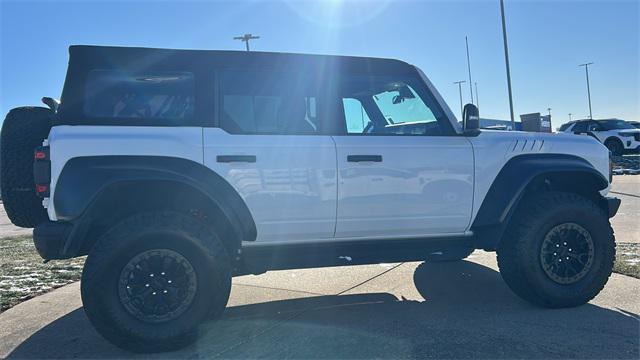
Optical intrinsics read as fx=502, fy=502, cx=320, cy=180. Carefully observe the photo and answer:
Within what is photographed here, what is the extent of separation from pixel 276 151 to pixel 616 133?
19.5m

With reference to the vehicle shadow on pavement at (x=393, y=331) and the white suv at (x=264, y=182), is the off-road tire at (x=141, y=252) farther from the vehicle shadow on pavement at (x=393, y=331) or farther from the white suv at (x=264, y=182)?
the vehicle shadow on pavement at (x=393, y=331)

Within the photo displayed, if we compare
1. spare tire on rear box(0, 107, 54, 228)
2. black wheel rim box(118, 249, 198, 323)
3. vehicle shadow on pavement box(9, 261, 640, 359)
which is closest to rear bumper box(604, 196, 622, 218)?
vehicle shadow on pavement box(9, 261, 640, 359)

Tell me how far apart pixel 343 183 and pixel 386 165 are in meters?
0.37

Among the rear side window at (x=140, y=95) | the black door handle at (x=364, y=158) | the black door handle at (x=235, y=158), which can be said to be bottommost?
the black door handle at (x=364, y=158)

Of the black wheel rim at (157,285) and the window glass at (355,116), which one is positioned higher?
the window glass at (355,116)

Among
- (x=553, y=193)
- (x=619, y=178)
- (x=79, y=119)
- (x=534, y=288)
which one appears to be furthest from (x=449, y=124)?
(x=619, y=178)

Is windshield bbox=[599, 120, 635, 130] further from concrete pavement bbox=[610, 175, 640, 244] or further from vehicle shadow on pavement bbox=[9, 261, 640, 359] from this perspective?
vehicle shadow on pavement bbox=[9, 261, 640, 359]

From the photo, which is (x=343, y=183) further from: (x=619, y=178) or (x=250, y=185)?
(x=619, y=178)

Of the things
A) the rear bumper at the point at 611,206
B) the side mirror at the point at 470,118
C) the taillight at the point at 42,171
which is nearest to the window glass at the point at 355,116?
the side mirror at the point at 470,118

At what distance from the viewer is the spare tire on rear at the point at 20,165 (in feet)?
11.3

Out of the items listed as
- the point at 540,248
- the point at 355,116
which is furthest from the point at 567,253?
the point at 355,116

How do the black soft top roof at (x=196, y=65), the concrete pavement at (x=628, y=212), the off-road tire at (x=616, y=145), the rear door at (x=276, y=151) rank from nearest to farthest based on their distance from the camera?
the black soft top roof at (x=196, y=65)
the rear door at (x=276, y=151)
the concrete pavement at (x=628, y=212)
the off-road tire at (x=616, y=145)

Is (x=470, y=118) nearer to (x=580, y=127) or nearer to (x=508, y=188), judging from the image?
A: (x=508, y=188)

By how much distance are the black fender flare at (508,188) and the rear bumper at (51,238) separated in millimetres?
2978
